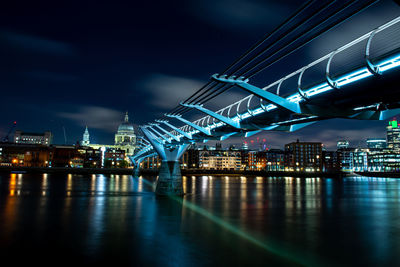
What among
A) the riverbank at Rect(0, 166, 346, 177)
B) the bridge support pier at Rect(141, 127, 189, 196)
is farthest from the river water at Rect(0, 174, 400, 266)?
the riverbank at Rect(0, 166, 346, 177)

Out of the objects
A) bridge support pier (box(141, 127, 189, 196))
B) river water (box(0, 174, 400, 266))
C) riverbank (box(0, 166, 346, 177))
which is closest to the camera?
river water (box(0, 174, 400, 266))

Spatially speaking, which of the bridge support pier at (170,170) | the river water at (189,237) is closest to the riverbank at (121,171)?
the bridge support pier at (170,170)

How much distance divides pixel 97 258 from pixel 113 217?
45.3 feet

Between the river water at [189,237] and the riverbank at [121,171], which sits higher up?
the riverbank at [121,171]

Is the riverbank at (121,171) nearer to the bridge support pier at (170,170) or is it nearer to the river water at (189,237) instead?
the bridge support pier at (170,170)

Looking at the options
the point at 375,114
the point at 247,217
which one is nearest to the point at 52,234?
the point at 247,217

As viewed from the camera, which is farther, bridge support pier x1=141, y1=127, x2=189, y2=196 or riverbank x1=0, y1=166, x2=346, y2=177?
riverbank x1=0, y1=166, x2=346, y2=177

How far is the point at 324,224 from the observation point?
2895cm

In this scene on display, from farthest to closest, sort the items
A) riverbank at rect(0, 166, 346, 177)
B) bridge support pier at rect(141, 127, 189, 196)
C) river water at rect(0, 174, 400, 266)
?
riverbank at rect(0, 166, 346, 177) → bridge support pier at rect(141, 127, 189, 196) → river water at rect(0, 174, 400, 266)

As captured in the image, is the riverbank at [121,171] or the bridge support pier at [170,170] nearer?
the bridge support pier at [170,170]

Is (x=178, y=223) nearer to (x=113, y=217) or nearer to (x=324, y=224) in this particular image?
(x=113, y=217)

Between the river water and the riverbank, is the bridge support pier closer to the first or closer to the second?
the river water

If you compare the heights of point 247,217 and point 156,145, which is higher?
point 156,145

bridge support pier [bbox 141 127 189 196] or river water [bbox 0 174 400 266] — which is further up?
bridge support pier [bbox 141 127 189 196]
